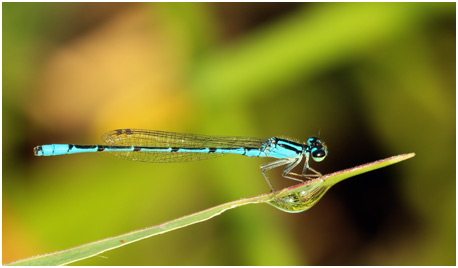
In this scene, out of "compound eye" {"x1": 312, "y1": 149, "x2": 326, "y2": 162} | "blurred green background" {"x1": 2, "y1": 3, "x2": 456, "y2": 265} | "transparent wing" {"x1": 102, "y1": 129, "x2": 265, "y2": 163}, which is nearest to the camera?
"blurred green background" {"x1": 2, "y1": 3, "x2": 456, "y2": 265}

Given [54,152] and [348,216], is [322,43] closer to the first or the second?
[348,216]

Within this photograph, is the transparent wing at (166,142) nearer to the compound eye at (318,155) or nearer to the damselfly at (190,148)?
the damselfly at (190,148)

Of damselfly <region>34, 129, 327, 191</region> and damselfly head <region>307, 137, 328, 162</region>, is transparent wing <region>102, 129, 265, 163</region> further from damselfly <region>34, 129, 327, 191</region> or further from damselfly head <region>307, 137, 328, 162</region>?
damselfly head <region>307, 137, 328, 162</region>

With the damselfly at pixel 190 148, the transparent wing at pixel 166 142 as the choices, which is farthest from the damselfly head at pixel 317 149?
the transparent wing at pixel 166 142

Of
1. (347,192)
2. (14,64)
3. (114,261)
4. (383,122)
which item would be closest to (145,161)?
(114,261)

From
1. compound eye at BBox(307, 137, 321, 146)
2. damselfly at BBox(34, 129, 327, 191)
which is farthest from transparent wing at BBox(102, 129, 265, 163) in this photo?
compound eye at BBox(307, 137, 321, 146)
